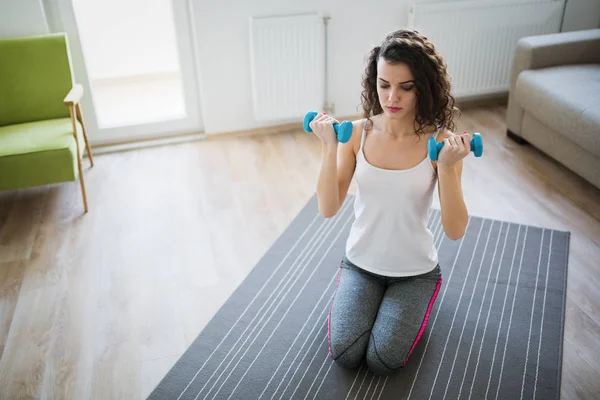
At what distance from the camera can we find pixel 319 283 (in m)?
2.37

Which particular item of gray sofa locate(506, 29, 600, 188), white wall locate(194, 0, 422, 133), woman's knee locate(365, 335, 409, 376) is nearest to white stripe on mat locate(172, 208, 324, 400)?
woman's knee locate(365, 335, 409, 376)

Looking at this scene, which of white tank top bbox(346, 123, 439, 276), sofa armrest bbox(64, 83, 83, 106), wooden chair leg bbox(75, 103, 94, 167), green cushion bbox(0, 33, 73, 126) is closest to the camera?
white tank top bbox(346, 123, 439, 276)

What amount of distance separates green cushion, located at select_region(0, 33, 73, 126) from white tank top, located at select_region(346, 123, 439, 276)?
189 centimetres

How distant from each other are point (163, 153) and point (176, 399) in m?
1.92

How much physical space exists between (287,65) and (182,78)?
64 centimetres

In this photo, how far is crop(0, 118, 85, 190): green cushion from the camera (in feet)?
8.68

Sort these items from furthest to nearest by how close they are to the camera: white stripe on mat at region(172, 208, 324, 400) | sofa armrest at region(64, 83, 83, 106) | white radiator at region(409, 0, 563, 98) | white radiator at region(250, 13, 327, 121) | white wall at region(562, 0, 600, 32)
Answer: white wall at region(562, 0, 600, 32), white radiator at region(409, 0, 563, 98), white radiator at region(250, 13, 327, 121), sofa armrest at region(64, 83, 83, 106), white stripe on mat at region(172, 208, 324, 400)

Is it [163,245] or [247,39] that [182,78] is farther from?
[163,245]

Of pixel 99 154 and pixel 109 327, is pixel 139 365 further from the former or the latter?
pixel 99 154

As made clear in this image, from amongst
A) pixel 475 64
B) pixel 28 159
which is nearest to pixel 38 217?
pixel 28 159

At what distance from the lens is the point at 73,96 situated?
9.46ft

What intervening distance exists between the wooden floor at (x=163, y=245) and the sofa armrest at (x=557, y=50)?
1.57ft

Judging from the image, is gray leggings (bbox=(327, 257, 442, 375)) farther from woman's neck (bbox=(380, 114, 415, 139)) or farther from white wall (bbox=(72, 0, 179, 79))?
white wall (bbox=(72, 0, 179, 79))

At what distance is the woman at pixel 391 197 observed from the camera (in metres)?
1.67
